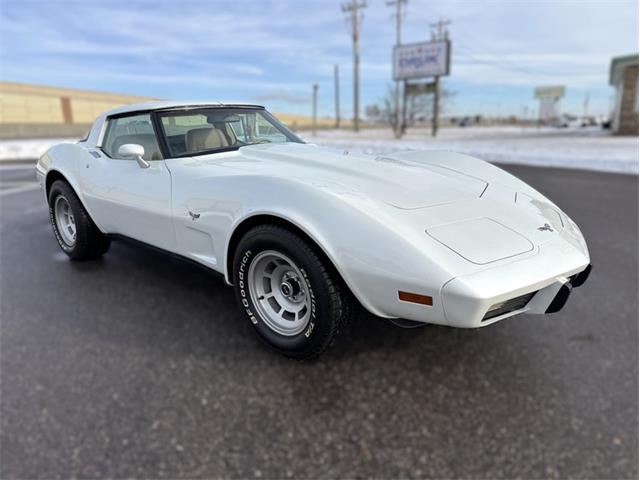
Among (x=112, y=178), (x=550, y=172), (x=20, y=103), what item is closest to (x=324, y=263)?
(x=112, y=178)

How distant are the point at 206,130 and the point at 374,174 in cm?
56

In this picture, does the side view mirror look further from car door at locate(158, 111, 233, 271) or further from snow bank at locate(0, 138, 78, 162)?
snow bank at locate(0, 138, 78, 162)

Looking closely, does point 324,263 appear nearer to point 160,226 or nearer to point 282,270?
point 282,270

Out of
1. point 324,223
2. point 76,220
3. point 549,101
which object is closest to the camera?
point 324,223

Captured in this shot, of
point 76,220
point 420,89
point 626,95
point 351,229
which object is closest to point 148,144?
point 76,220

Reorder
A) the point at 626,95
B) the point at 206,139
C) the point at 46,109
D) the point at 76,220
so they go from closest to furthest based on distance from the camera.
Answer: the point at 206,139 < the point at 76,220 < the point at 46,109 < the point at 626,95

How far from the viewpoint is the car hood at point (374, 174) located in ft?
3.51

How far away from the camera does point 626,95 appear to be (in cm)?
6178

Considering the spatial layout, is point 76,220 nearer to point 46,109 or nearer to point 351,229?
point 46,109

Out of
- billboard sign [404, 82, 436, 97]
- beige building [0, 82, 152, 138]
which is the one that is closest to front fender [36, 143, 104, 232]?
beige building [0, 82, 152, 138]

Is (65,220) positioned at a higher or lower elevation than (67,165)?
lower

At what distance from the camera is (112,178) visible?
143cm

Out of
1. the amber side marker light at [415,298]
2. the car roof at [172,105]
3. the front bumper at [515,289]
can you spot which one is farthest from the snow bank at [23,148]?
the front bumper at [515,289]

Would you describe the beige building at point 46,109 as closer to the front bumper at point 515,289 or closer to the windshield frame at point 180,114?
the windshield frame at point 180,114
